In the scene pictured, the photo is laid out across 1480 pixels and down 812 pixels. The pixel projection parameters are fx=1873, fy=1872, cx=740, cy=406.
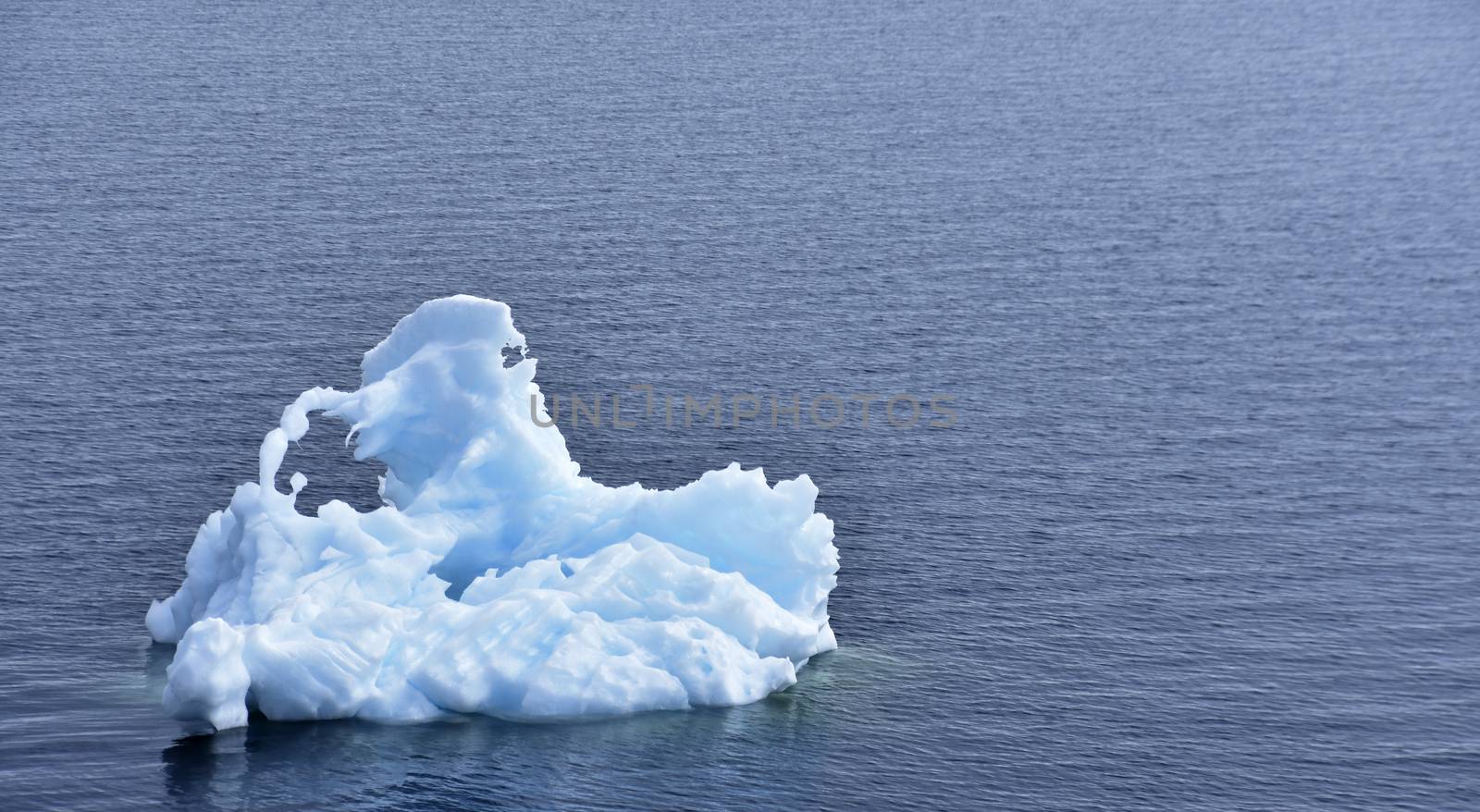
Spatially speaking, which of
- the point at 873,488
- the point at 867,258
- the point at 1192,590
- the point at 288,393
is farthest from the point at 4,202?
the point at 1192,590

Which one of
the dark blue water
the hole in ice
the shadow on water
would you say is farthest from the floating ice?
the hole in ice

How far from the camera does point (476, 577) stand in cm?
6462

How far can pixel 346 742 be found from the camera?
2200 inches

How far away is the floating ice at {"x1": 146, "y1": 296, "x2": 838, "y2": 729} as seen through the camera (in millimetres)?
57625

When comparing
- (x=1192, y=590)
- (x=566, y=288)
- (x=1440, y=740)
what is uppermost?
(x=566, y=288)

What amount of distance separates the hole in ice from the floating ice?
759 centimetres

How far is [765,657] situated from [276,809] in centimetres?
1715

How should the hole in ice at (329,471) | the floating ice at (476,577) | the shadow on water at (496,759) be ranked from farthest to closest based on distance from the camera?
the hole in ice at (329,471), the floating ice at (476,577), the shadow on water at (496,759)

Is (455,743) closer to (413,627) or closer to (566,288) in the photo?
(413,627)

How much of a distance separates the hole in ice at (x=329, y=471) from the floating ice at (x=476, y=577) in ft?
24.9

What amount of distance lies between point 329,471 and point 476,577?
16743mm

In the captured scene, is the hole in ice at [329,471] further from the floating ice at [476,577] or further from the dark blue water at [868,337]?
the floating ice at [476,577]

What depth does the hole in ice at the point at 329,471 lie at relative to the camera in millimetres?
75938

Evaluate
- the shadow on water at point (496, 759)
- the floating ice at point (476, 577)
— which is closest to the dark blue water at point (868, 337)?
the shadow on water at point (496, 759)
